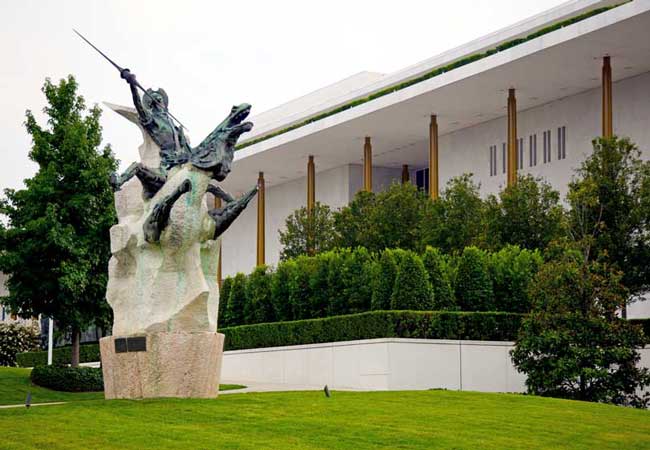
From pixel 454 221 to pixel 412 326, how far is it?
9340mm

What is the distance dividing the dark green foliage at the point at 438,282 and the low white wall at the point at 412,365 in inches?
68.8

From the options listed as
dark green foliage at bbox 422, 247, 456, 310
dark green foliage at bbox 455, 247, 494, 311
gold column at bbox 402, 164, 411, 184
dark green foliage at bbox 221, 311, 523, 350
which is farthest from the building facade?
dark green foliage at bbox 221, 311, 523, 350

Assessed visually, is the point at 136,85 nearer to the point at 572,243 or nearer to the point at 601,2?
the point at 572,243

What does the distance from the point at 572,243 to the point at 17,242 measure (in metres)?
14.3

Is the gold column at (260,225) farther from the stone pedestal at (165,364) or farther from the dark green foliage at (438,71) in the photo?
the stone pedestal at (165,364)

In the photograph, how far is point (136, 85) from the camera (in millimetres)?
22750

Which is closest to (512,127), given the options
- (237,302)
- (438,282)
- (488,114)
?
(488,114)

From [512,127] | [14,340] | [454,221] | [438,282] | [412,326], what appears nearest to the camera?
[412,326]

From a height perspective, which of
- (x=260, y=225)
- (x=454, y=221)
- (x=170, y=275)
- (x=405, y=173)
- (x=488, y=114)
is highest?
(x=488, y=114)

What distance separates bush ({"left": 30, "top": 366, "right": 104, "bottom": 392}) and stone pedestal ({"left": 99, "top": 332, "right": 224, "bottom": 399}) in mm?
9141

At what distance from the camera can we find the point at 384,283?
30828 mm

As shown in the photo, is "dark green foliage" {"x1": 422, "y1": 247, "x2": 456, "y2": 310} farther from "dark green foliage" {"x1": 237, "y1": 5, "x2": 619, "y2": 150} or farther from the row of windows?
the row of windows

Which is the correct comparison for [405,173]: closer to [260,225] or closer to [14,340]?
[260,225]

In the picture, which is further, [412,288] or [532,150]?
[532,150]
